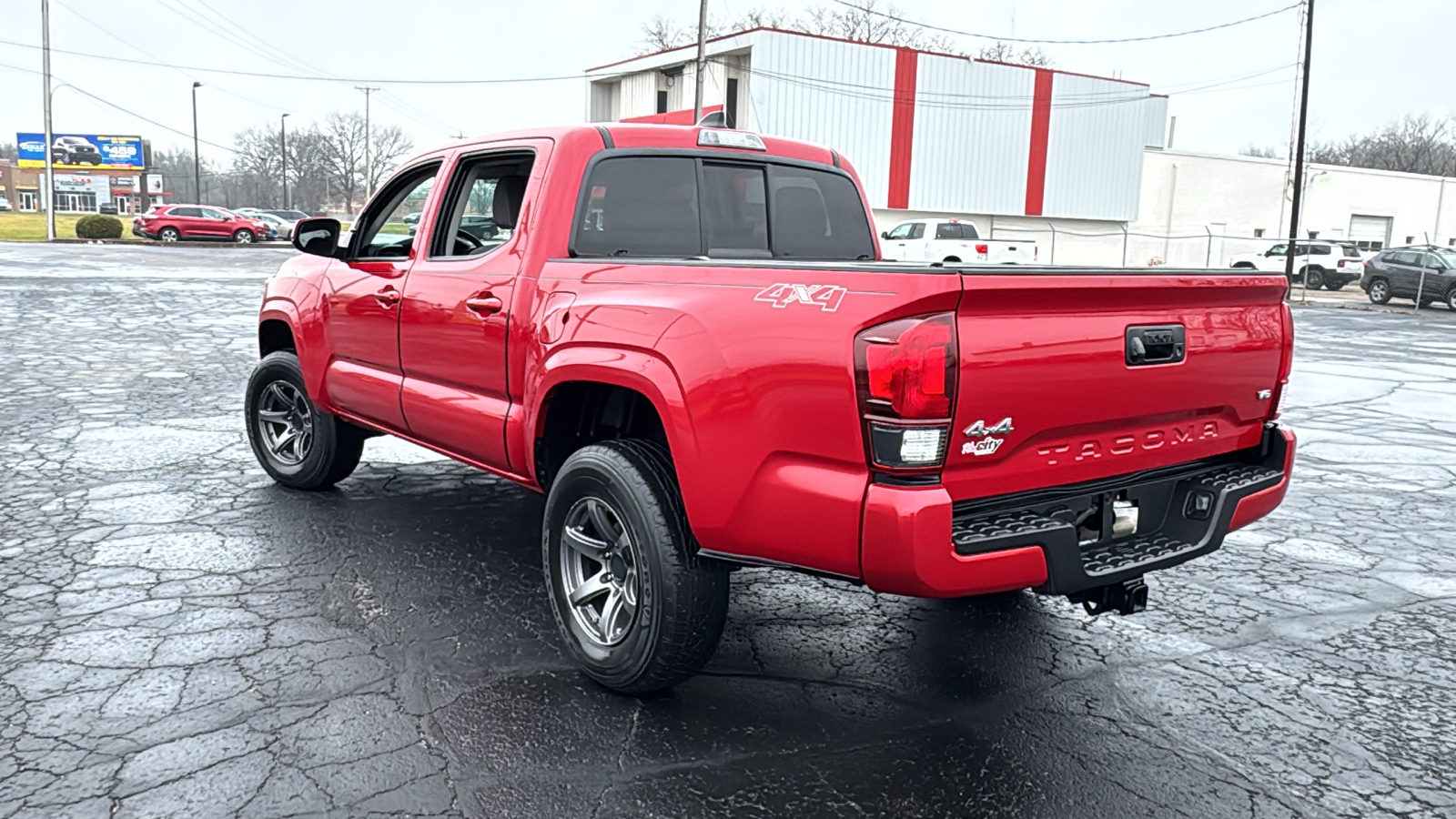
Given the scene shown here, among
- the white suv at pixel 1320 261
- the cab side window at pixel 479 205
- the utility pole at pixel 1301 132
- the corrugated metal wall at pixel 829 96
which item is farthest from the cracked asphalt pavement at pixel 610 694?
the white suv at pixel 1320 261

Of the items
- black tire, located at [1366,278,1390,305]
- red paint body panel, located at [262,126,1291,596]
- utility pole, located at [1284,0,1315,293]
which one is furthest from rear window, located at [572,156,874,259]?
black tire, located at [1366,278,1390,305]

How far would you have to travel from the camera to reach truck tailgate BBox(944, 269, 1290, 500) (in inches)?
118

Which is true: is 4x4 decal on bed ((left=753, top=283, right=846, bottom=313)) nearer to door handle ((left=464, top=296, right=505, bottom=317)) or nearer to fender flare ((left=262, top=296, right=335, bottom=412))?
door handle ((left=464, top=296, right=505, bottom=317))

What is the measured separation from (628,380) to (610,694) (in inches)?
43.6

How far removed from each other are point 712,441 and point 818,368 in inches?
17.9

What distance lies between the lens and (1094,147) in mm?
43344

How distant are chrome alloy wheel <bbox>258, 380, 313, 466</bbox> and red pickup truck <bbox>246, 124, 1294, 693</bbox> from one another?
5.32ft

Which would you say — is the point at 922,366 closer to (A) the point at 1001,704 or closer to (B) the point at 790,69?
(A) the point at 1001,704

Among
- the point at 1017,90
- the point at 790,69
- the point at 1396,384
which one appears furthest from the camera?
the point at 1017,90

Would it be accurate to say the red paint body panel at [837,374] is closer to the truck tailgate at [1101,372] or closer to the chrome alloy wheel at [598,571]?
the truck tailgate at [1101,372]

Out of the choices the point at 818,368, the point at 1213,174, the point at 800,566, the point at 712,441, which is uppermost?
the point at 1213,174

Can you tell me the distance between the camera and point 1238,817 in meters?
3.13

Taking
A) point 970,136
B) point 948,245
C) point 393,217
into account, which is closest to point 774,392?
point 393,217

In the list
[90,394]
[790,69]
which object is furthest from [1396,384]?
[790,69]
